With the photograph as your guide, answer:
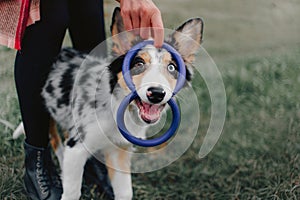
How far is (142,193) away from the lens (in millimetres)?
2867

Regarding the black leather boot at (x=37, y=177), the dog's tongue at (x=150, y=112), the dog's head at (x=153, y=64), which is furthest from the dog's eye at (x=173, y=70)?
the black leather boot at (x=37, y=177)

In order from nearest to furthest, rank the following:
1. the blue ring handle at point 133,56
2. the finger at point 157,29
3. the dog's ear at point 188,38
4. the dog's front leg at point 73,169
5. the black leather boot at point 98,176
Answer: the finger at point 157,29, the blue ring handle at point 133,56, the dog's ear at point 188,38, the dog's front leg at point 73,169, the black leather boot at point 98,176

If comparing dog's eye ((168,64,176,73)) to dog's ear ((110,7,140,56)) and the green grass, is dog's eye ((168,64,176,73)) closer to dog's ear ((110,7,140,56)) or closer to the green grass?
dog's ear ((110,7,140,56))

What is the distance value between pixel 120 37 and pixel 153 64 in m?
0.18

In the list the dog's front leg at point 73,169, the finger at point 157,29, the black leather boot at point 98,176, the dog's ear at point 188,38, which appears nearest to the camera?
the finger at point 157,29

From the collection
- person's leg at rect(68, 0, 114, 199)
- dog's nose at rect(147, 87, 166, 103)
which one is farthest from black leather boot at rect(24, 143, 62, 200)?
dog's nose at rect(147, 87, 166, 103)

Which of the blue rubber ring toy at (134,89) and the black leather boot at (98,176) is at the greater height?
the blue rubber ring toy at (134,89)

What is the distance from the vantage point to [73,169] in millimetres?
2627

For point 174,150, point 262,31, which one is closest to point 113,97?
point 174,150

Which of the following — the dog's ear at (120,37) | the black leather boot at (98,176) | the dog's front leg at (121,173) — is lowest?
the black leather boot at (98,176)

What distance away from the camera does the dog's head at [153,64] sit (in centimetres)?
224

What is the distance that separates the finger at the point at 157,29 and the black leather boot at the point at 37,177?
27.9 inches

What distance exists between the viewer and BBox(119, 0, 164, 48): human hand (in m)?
2.19

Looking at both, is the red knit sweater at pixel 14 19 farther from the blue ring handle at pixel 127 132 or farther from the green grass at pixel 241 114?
the green grass at pixel 241 114
